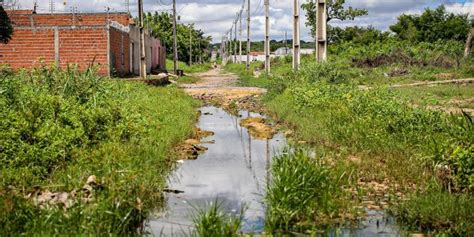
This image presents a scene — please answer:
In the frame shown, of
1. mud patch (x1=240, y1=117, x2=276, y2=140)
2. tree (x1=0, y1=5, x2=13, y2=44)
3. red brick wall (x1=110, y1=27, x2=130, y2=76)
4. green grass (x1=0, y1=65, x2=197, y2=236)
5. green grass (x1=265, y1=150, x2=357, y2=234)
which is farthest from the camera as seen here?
red brick wall (x1=110, y1=27, x2=130, y2=76)

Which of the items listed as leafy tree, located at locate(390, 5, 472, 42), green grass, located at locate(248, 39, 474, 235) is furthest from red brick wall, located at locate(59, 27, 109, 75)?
leafy tree, located at locate(390, 5, 472, 42)

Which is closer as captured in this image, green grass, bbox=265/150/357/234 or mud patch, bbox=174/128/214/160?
green grass, bbox=265/150/357/234

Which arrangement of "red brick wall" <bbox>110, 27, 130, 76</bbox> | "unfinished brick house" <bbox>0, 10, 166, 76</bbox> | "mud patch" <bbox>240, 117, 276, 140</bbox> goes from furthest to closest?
"red brick wall" <bbox>110, 27, 130, 76</bbox>, "unfinished brick house" <bbox>0, 10, 166, 76</bbox>, "mud patch" <bbox>240, 117, 276, 140</bbox>

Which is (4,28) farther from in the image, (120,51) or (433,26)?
(433,26)

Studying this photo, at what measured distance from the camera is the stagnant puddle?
21.2 ft

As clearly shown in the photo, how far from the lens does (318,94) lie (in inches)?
679

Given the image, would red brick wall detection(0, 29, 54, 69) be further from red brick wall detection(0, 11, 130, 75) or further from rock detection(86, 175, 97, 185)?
rock detection(86, 175, 97, 185)

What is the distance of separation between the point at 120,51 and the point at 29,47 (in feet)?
17.7

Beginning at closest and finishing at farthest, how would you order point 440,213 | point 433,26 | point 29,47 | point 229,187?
point 440,213 < point 229,187 < point 29,47 < point 433,26

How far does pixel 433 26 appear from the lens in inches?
2842

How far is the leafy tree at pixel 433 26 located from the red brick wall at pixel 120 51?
138 feet

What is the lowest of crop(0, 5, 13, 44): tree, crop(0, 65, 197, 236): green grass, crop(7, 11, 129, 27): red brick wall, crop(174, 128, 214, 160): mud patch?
crop(174, 128, 214, 160): mud patch

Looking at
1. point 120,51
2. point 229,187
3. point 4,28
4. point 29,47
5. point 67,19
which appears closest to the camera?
point 229,187

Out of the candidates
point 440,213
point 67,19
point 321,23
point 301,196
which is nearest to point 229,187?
point 301,196
